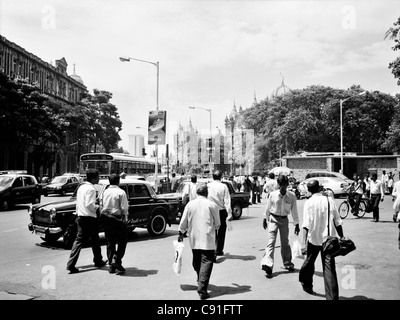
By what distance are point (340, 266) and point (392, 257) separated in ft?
5.17

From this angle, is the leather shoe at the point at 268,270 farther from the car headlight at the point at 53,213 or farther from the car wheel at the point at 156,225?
the car headlight at the point at 53,213

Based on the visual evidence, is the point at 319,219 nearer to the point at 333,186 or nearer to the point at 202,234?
the point at 202,234

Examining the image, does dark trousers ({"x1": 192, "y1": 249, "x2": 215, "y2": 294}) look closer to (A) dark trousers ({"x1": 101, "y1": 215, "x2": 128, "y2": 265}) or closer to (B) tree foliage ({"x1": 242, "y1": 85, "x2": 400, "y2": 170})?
(A) dark trousers ({"x1": 101, "y1": 215, "x2": 128, "y2": 265})

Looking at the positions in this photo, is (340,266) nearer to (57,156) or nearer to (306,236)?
(306,236)

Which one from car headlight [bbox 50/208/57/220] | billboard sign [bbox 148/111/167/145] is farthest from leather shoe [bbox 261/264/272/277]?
billboard sign [bbox 148/111/167/145]

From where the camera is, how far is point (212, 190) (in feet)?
27.0

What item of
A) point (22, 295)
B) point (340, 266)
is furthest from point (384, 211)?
point (22, 295)

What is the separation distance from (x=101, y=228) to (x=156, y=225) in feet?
6.06

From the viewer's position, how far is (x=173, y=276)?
6.52 m

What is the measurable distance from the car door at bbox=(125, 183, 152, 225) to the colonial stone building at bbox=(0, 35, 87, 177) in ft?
92.7

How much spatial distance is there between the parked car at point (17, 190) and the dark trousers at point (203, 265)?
53.7 ft

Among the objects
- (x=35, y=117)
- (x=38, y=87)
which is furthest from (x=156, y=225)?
(x=38, y=87)

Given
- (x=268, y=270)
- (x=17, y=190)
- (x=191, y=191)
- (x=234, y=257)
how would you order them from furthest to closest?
(x=17, y=190)
(x=191, y=191)
(x=234, y=257)
(x=268, y=270)

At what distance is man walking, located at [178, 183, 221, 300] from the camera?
5.35 m
